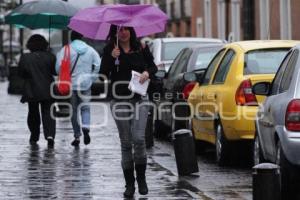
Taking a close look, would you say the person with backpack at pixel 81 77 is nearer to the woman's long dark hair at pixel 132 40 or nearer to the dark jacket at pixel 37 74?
the dark jacket at pixel 37 74

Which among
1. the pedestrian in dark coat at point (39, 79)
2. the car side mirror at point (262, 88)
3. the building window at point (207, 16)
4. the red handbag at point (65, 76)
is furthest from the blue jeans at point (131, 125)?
the building window at point (207, 16)

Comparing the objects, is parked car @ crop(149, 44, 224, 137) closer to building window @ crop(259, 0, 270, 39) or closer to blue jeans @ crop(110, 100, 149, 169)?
blue jeans @ crop(110, 100, 149, 169)

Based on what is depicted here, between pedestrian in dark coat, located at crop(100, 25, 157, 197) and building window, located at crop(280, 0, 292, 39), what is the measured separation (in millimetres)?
20323

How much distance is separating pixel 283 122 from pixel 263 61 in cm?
339

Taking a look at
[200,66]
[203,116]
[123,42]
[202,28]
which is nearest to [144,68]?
[123,42]

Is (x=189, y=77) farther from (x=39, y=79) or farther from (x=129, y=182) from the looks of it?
(x=129, y=182)

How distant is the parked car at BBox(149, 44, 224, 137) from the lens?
16500mm

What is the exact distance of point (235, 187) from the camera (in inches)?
458

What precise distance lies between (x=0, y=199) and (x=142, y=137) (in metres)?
1.56

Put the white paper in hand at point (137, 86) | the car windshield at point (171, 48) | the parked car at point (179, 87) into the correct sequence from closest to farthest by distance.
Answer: the white paper in hand at point (137, 86) < the parked car at point (179, 87) < the car windshield at point (171, 48)

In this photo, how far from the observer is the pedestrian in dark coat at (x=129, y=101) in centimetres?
1072

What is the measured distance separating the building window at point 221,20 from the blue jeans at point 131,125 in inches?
1095

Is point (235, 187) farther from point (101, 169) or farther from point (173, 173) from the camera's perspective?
point (101, 169)

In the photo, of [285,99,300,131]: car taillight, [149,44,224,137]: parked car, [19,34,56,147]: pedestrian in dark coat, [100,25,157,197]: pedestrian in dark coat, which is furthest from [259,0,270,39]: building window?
[285,99,300,131]: car taillight
